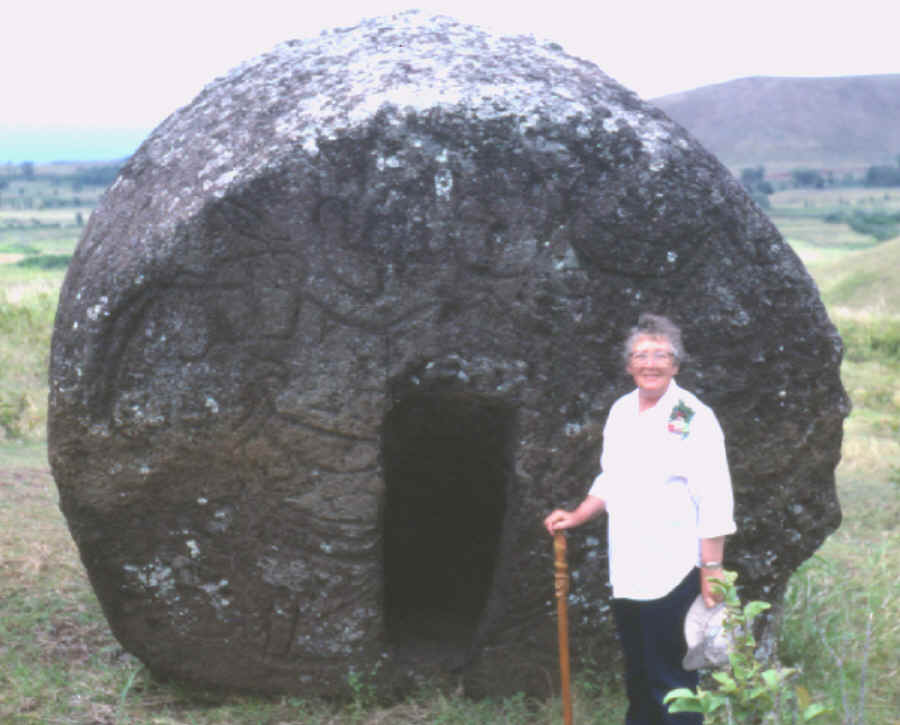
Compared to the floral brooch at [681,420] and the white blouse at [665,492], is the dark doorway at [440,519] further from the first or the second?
the floral brooch at [681,420]

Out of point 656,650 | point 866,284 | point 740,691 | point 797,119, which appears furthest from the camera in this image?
point 797,119

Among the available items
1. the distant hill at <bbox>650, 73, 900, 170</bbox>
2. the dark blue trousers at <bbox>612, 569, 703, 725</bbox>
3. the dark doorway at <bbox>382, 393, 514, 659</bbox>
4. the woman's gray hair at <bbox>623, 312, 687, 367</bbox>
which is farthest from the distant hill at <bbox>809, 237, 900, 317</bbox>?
the distant hill at <bbox>650, 73, 900, 170</bbox>

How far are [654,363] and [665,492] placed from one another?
1.30 feet

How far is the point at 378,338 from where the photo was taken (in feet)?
14.3

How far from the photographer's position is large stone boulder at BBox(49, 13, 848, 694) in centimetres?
436

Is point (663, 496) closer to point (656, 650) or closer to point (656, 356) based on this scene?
point (656, 356)

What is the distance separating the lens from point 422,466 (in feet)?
19.0

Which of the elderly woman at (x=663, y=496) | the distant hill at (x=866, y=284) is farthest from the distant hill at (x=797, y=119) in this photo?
the elderly woman at (x=663, y=496)

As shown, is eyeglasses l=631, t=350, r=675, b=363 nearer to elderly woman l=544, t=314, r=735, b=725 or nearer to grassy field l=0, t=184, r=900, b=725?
elderly woman l=544, t=314, r=735, b=725

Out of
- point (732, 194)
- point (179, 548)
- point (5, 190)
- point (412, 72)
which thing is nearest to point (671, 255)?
point (732, 194)

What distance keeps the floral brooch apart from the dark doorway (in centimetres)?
131

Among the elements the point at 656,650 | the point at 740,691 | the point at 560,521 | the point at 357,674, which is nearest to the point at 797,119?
the point at 357,674

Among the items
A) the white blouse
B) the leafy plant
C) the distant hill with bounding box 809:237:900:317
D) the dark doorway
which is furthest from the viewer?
the distant hill with bounding box 809:237:900:317

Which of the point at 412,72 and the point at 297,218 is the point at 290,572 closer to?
the point at 297,218
